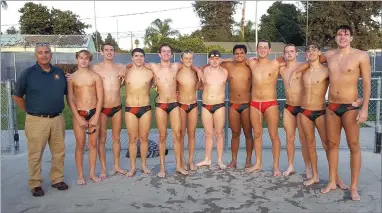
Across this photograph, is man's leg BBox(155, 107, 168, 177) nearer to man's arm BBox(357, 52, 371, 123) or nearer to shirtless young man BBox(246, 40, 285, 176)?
shirtless young man BBox(246, 40, 285, 176)

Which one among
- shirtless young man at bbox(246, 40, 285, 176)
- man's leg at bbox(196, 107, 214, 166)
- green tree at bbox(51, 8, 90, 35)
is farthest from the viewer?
green tree at bbox(51, 8, 90, 35)

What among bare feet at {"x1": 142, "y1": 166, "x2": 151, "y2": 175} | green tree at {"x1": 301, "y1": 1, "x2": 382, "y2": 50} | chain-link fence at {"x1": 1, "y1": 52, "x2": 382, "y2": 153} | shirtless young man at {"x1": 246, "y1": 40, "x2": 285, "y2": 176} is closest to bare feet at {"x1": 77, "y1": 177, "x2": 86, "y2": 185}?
bare feet at {"x1": 142, "y1": 166, "x2": 151, "y2": 175}

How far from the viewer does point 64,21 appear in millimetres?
40938

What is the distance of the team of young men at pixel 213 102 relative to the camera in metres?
5.26

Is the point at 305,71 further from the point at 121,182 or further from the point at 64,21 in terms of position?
the point at 64,21

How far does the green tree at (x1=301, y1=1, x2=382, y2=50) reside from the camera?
3388 centimetres

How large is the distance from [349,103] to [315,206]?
1.39 m

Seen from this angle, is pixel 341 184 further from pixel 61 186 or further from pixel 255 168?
pixel 61 186

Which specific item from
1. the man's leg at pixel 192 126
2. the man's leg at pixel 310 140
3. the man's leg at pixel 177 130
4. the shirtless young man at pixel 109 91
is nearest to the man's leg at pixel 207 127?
the man's leg at pixel 192 126

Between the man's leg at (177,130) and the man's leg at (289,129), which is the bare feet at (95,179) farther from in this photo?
the man's leg at (289,129)

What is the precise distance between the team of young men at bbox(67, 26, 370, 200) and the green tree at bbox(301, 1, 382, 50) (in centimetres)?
3090

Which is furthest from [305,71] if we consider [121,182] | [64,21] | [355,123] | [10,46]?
[64,21]

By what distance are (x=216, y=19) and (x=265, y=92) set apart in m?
45.6

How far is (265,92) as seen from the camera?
5.90 m
